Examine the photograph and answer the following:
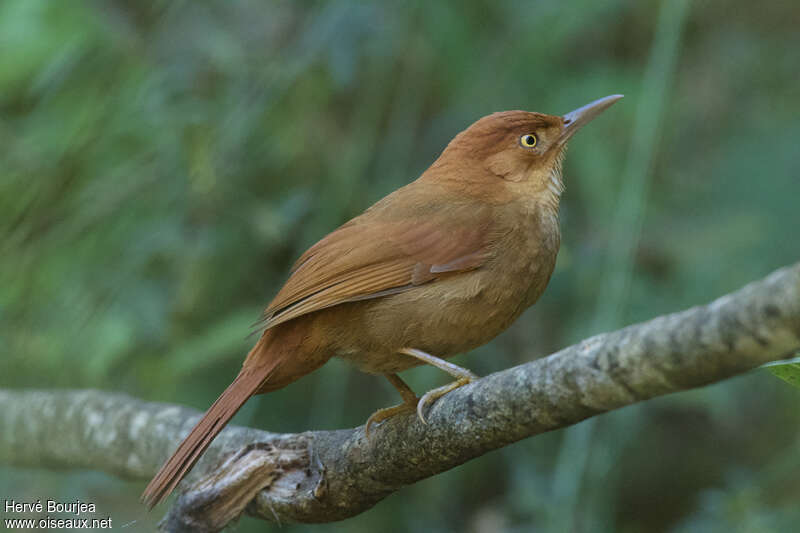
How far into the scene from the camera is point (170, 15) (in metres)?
4.68

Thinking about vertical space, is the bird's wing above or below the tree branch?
above

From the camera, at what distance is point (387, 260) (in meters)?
3.27

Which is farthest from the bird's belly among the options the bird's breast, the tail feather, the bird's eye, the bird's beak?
the bird's beak

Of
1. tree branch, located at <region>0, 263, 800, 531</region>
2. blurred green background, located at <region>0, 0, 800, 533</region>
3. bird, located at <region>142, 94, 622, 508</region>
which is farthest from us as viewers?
blurred green background, located at <region>0, 0, 800, 533</region>

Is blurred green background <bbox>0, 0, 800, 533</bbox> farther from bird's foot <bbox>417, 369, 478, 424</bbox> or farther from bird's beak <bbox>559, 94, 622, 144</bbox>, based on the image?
bird's foot <bbox>417, 369, 478, 424</bbox>

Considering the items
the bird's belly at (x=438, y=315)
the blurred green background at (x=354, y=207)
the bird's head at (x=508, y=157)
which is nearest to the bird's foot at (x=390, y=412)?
the bird's belly at (x=438, y=315)

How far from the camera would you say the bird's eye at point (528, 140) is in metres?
3.68

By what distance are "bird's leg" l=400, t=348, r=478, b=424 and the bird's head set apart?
735 mm

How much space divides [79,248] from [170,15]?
1.25m

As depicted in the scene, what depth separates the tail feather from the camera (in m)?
2.78

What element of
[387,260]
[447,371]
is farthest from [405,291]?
[447,371]

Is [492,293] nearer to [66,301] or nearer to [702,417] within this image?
[66,301]

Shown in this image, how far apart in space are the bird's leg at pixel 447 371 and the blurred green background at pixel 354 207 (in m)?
1.07

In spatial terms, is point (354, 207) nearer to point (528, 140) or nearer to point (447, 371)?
point (528, 140)
